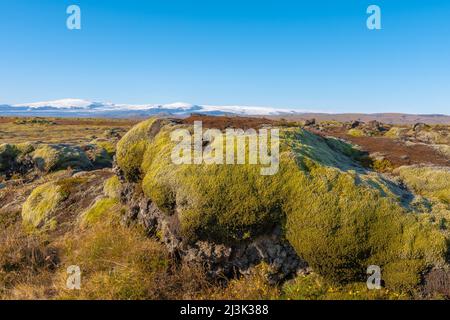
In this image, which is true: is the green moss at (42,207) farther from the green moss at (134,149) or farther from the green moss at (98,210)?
the green moss at (134,149)

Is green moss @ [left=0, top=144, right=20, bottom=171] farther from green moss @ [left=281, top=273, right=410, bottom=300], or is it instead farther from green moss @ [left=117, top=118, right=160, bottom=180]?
green moss @ [left=281, top=273, right=410, bottom=300]

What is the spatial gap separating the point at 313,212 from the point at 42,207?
39.0 feet

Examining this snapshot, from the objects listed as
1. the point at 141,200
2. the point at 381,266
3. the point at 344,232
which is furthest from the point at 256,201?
the point at 141,200

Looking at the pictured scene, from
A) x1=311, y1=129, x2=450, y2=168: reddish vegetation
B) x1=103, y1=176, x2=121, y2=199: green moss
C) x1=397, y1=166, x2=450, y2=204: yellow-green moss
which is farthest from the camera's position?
x1=103, y1=176, x2=121, y2=199: green moss

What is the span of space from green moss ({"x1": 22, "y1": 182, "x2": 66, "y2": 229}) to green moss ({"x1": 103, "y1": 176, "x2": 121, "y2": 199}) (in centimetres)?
227

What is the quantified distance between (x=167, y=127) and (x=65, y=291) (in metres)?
5.52

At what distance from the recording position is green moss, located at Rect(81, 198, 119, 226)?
1242 cm

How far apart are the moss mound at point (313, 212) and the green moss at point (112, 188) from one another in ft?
14.9

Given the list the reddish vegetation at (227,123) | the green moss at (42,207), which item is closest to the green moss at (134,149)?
the reddish vegetation at (227,123)

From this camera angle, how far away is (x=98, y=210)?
513 inches

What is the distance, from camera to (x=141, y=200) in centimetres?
1087

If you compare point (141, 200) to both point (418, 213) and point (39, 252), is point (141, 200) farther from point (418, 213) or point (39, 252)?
point (418, 213)

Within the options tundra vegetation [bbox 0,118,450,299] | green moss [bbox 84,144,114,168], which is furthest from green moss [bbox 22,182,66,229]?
green moss [bbox 84,144,114,168]

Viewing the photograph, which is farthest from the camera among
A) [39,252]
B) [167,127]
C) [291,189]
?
[167,127]
